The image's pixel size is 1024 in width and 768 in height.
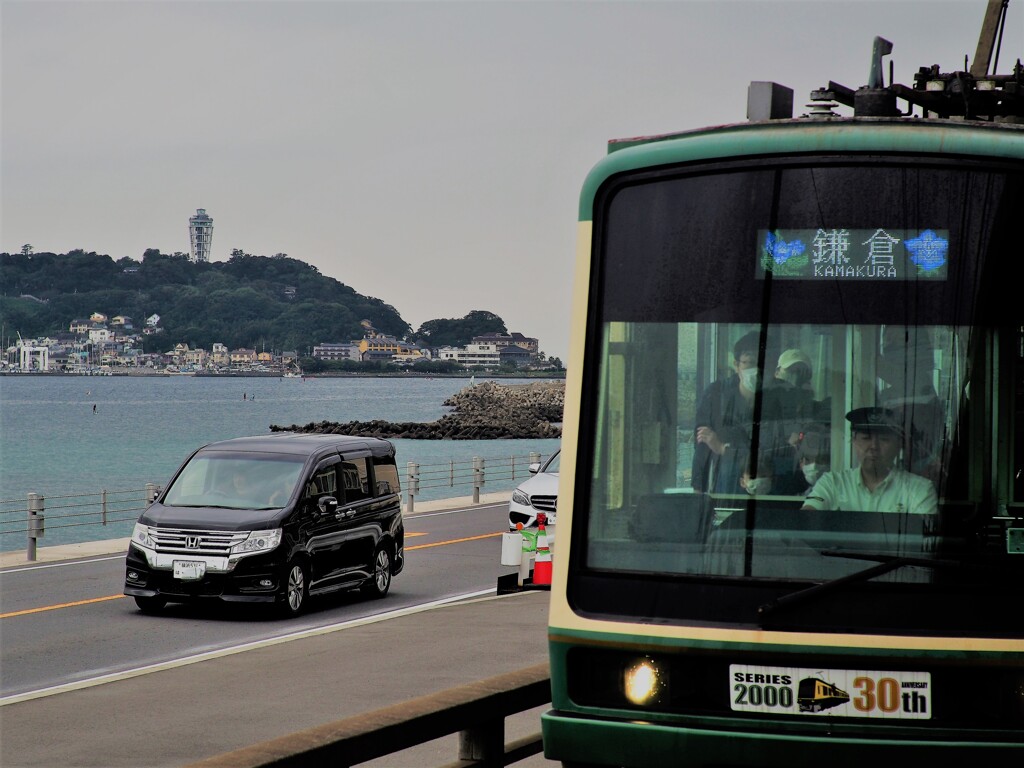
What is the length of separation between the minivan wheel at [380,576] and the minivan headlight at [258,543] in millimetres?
2333

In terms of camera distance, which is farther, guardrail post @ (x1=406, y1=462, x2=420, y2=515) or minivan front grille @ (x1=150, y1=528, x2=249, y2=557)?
guardrail post @ (x1=406, y1=462, x2=420, y2=515)

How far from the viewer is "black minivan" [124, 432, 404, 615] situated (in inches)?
645

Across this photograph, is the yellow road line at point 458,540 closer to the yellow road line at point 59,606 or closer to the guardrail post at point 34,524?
the guardrail post at point 34,524

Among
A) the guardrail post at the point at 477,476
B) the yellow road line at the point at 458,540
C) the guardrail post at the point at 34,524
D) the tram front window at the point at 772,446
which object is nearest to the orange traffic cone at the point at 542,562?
the yellow road line at the point at 458,540

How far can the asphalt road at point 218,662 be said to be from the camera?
9438 mm

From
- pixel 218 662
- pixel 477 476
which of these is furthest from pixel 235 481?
pixel 477 476

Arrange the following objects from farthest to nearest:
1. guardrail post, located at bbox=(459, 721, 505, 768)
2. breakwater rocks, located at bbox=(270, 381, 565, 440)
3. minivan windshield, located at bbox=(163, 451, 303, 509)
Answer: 1. breakwater rocks, located at bbox=(270, 381, 565, 440)
2. minivan windshield, located at bbox=(163, 451, 303, 509)
3. guardrail post, located at bbox=(459, 721, 505, 768)

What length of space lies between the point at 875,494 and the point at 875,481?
5 centimetres

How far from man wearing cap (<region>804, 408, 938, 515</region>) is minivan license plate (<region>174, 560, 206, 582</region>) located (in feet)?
39.5

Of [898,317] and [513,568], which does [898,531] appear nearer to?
[898,317]

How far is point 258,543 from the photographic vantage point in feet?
53.8

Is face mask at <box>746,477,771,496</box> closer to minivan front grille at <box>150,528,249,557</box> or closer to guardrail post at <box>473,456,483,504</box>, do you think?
minivan front grille at <box>150,528,249,557</box>

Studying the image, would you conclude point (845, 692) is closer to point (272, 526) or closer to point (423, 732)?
point (423, 732)

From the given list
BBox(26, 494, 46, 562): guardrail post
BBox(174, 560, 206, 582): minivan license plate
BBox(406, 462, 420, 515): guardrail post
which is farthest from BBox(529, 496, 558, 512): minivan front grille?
BBox(406, 462, 420, 515): guardrail post
